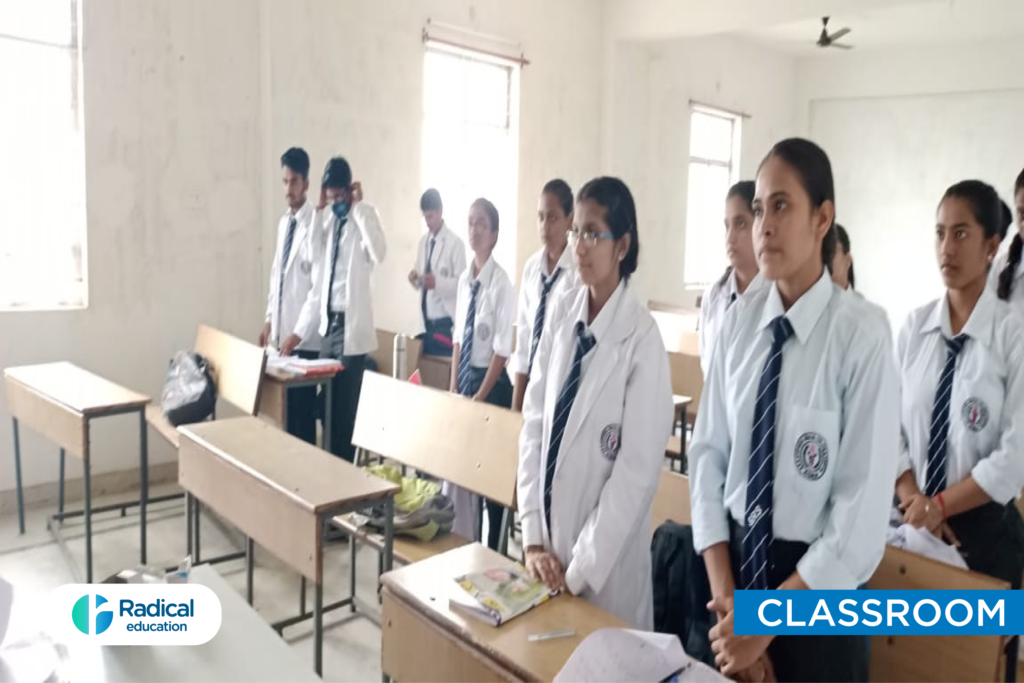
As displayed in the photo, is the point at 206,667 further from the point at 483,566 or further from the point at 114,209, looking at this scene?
the point at 114,209

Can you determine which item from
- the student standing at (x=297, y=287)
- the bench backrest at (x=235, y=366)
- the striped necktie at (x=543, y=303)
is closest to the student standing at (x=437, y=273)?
the student standing at (x=297, y=287)

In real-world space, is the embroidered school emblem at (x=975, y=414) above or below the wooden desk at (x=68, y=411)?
above

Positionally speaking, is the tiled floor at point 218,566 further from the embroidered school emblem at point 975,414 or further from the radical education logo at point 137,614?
the embroidered school emblem at point 975,414

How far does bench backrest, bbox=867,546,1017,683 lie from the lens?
1.40m

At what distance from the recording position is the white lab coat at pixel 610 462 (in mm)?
1632

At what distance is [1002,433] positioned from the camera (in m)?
1.79

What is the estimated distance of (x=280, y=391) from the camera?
3340mm

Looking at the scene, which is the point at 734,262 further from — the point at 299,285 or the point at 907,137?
the point at 907,137

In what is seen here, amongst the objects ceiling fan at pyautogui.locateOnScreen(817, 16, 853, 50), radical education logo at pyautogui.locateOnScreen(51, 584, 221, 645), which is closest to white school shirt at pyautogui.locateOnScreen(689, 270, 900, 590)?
radical education logo at pyautogui.locateOnScreen(51, 584, 221, 645)

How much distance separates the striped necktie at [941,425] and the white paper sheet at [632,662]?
95 centimetres

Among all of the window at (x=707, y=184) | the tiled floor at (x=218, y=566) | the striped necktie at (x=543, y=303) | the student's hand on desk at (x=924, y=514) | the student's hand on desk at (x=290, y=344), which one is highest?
the window at (x=707, y=184)

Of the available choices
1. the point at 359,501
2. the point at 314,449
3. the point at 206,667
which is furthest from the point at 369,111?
the point at 206,667

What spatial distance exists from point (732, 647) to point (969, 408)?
3.13 feet

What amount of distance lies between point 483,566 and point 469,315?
6.16 ft
